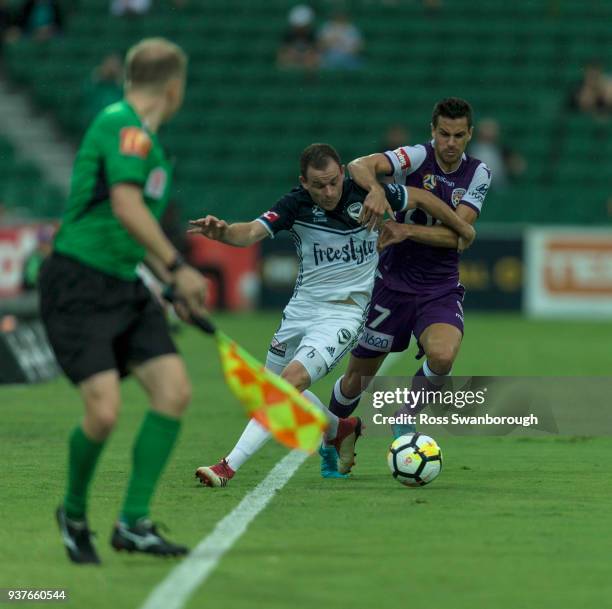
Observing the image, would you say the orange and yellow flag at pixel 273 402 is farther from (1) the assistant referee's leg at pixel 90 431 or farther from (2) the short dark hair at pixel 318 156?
(2) the short dark hair at pixel 318 156

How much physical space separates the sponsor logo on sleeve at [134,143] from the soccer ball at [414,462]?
3.01m

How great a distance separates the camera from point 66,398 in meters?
13.9

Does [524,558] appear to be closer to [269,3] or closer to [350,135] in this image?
[350,135]

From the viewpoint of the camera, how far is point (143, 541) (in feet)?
20.1

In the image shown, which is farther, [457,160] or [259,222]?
[457,160]

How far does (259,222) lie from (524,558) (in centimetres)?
306

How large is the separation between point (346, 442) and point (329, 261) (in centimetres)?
106

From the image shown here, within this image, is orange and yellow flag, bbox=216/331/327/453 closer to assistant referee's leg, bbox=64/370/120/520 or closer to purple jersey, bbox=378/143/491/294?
assistant referee's leg, bbox=64/370/120/520

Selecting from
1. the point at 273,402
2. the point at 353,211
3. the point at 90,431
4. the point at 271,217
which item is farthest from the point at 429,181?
the point at 90,431

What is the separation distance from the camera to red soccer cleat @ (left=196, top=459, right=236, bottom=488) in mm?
8375

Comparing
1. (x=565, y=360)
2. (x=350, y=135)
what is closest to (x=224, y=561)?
(x=565, y=360)

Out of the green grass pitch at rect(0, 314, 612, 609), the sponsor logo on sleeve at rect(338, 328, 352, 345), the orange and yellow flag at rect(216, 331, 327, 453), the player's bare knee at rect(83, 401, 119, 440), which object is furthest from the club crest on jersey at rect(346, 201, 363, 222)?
the player's bare knee at rect(83, 401, 119, 440)

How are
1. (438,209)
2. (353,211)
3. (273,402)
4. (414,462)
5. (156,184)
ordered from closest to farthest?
1. (156,184)
2. (273,402)
3. (414,462)
4. (353,211)
5. (438,209)

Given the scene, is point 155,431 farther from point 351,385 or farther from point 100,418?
point 351,385
